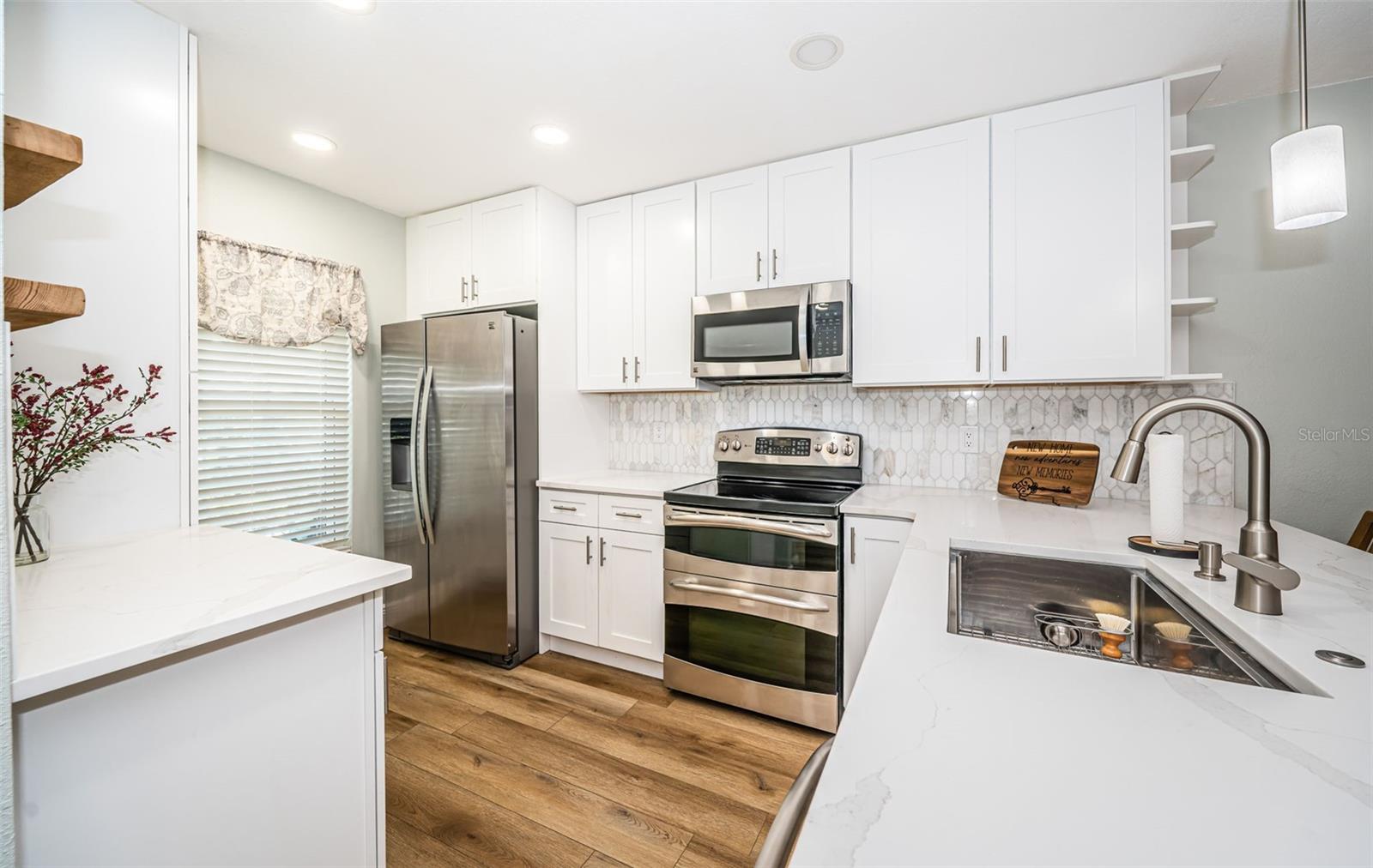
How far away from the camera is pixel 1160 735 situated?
617 millimetres

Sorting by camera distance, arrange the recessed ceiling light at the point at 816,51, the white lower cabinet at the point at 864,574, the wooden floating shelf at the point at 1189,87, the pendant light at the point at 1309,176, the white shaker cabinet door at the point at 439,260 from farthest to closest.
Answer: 1. the white shaker cabinet door at the point at 439,260
2. the white lower cabinet at the point at 864,574
3. the wooden floating shelf at the point at 1189,87
4. the recessed ceiling light at the point at 816,51
5. the pendant light at the point at 1309,176

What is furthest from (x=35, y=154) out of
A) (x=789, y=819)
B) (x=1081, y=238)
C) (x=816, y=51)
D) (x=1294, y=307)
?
(x=1294, y=307)

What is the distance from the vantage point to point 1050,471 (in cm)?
221

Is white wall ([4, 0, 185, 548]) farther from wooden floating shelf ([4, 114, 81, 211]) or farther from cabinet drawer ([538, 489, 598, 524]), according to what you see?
cabinet drawer ([538, 489, 598, 524])

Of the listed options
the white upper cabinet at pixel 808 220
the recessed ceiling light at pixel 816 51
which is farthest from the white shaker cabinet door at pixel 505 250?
the recessed ceiling light at pixel 816 51

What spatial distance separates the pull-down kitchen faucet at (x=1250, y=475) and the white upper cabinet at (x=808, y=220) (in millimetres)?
1564

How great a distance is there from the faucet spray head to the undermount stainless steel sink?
11.5 inches

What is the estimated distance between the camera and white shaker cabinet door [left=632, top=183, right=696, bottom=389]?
280cm

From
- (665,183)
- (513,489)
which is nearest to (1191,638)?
(513,489)

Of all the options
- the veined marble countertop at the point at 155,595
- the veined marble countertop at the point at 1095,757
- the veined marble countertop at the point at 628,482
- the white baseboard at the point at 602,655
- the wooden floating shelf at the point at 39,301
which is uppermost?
the wooden floating shelf at the point at 39,301

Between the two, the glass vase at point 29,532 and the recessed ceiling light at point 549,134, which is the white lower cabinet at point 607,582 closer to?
the recessed ceiling light at point 549,134

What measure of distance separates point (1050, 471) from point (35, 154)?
2.84 m

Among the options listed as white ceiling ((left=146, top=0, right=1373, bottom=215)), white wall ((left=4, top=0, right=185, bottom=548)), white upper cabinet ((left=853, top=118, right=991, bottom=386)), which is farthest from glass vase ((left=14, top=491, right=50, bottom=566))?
white upper cabinet ((left=853, top=118, right=991, bottom=386))

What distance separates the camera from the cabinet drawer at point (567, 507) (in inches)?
110
